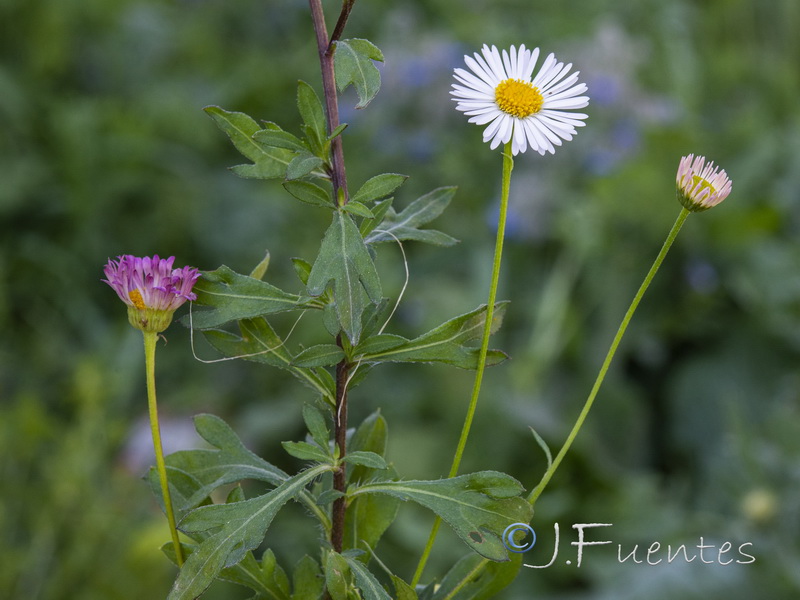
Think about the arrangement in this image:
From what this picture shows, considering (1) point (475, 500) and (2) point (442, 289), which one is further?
(2) point (442, 289)

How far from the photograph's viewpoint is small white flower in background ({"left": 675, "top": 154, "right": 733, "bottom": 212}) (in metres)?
0.39

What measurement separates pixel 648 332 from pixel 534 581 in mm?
597

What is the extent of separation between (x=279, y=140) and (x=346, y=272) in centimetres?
6

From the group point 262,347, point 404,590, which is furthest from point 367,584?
point 262,347

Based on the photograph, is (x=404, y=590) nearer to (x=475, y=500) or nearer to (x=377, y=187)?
(x=475, y=500)

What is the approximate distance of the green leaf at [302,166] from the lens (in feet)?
1.24

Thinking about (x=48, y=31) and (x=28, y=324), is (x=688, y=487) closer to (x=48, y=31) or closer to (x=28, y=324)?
(x=28, y=324)

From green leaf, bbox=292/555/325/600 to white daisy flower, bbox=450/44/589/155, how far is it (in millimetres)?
200

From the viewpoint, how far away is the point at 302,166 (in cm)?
38

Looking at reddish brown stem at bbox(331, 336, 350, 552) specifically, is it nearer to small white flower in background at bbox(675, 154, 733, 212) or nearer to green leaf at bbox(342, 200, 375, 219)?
green leaf at bbox(342, 200, 375, 219)

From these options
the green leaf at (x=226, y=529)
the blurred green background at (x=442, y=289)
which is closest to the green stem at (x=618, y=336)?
the green leaf at (x=226, y=529)

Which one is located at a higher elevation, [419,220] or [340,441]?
[419,220]

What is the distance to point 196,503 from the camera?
40 cm

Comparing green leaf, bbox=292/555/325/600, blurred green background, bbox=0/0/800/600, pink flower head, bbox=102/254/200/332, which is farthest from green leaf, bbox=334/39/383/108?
blurred green background, bbox=0/0/800/600
